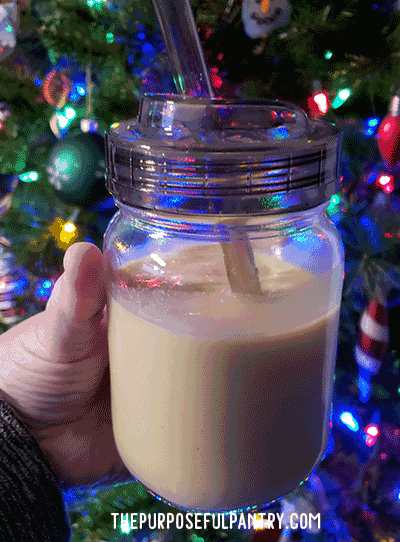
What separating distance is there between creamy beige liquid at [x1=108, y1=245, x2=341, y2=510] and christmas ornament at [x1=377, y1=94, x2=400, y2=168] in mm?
425

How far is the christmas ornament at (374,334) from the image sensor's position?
3.01 ft

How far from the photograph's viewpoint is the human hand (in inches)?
24.5

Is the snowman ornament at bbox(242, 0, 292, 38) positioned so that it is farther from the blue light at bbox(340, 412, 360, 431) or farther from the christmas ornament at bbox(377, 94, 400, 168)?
the blue light at bbox(340, 412, 360, 431)

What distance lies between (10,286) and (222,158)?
0.80 m

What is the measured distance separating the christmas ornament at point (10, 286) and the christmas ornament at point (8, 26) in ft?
1.35

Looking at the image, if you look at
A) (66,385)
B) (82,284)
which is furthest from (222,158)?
(66,385)

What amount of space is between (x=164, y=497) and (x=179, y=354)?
196 millimetres

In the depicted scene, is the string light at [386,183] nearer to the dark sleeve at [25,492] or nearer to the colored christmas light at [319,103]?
the colored christmas light at [319,103]

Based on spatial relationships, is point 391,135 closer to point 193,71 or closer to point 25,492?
point 193,71

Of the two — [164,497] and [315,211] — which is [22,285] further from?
[315,211]

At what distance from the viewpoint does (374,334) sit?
3.02 feet

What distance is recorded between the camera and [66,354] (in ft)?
2.12

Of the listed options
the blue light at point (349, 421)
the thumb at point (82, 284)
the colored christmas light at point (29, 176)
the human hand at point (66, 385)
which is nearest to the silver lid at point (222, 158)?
the thumb at point (82, 284)

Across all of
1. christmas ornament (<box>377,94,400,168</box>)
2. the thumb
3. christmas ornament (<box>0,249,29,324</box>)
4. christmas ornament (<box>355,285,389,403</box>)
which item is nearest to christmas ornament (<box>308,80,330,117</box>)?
christmas ornament (<box>377,94,400,168</box>)
